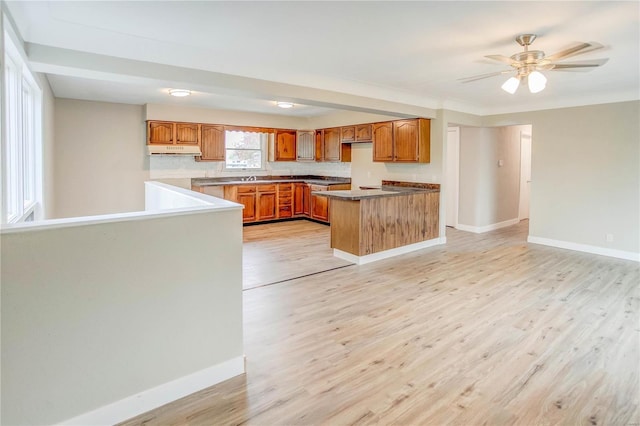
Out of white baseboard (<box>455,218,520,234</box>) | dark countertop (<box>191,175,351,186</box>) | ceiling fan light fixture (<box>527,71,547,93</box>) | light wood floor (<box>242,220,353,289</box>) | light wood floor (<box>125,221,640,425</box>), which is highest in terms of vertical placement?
ceiling fan light fixture (<box>527,71,547,93</box>)

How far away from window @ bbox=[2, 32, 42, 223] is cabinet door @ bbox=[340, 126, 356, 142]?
5.10m

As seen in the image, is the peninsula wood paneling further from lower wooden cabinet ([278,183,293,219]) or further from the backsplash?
lower wooden cabinet ([278,183,293,219])

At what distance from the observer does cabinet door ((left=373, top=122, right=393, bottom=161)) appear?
21.5 ft

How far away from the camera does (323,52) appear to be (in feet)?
11.6

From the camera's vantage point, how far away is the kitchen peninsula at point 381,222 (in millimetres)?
5203

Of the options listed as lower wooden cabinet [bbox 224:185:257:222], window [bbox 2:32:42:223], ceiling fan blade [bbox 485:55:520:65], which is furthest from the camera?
lower wooden cabinet [bbox 224:185:257:222]

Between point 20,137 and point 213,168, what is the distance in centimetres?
457

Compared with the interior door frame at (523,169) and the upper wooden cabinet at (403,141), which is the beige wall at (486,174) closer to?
the interior door frame at (523,169)

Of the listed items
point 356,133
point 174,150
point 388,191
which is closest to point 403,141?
point 388,191

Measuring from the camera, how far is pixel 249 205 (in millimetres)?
8062

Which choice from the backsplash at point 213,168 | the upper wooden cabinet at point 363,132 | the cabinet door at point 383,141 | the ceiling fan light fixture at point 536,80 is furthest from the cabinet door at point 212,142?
the ceiling fan light fixture at point 536,80

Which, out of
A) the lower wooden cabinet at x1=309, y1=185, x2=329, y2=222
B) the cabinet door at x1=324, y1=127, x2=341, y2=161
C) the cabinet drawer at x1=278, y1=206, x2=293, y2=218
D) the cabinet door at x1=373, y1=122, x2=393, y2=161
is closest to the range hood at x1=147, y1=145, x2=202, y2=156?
the cabinet drawer at x1=278, y1=206, x2=293, y2=218

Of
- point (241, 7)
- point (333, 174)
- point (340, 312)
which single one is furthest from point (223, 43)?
point (333, 174)

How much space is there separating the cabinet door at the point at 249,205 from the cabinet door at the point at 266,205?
0.31 ft
